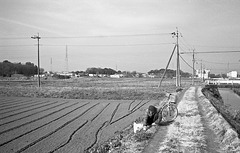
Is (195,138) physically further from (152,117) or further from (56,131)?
(56,131)

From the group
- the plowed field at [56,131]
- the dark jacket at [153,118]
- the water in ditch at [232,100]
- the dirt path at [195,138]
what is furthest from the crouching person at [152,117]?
the water in ditch at [232,100]

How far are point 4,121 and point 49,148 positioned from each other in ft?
20.3

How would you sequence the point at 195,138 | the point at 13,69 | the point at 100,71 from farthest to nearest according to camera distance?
the point at 100,71, the point at 13,69, the point at 195,138

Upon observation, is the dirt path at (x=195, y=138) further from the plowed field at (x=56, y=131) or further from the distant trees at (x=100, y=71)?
the distant trees at (x=100, y=71)

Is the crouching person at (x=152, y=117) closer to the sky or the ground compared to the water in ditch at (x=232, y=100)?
closer to the sky

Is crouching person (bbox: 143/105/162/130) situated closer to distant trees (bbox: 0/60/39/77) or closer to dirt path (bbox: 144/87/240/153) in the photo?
dirt path (bbox: 144/87/240/153)

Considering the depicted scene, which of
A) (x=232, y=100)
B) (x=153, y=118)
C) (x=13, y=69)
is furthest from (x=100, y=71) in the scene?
(x=153, y=118)

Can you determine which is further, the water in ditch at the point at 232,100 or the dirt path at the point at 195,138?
the water in ditch at the point at 232,100

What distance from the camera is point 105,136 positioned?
10.1 metres

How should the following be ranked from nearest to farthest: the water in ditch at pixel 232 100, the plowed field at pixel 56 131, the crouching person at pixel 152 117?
the crouching person at pixel 152 117
the plowed field at pixel 56 131
the water in ditch at pixel 232 100

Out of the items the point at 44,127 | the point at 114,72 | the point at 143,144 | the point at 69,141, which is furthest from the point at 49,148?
the point at 114,72

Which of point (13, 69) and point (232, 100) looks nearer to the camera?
point (232, 100)

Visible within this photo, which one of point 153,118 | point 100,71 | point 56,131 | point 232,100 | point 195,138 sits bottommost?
point 232,100

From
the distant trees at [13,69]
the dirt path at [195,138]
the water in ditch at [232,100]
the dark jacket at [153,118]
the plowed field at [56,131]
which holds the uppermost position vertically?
the distant trees at [13,69]
